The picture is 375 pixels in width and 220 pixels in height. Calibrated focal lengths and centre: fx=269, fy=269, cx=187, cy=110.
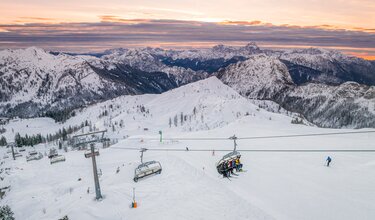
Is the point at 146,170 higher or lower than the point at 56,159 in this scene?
higher

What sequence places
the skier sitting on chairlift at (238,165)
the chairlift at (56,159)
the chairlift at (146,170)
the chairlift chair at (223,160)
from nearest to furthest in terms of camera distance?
the chairlift chair at (223,160) < the chairlift at (146,170) < the skier sitting on chairlift at (238,165) < the chairlift at (56,159)

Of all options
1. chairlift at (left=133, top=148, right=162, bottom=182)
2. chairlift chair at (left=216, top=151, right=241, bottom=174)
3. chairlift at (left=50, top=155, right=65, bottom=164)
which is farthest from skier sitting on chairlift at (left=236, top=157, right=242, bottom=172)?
chairlift at (left=50, top=155, right=65, bottom=164)

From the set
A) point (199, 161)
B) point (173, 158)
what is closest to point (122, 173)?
point (173, 158)

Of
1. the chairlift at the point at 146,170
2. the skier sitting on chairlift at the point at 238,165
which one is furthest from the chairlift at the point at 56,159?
the skier sitting on chairlift at the point at 238,165

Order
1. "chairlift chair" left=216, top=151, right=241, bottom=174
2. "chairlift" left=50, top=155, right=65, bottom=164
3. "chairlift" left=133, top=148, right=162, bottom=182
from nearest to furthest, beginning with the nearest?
"chairlift chair" left=216, top=151, right=241, bottom=174 → "chairlift" left=133, top=148, right=162, bottom=182 → "chairlift" left=50, top=155, right=65, bottom=164

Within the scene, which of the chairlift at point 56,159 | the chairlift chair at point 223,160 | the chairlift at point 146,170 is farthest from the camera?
the chairlift at point 56,159

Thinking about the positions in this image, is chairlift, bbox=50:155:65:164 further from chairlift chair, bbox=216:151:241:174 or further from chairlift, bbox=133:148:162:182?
chairlift chair, bbox=216:151:241:174

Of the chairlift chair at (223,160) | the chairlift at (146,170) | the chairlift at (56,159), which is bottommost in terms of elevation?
the chairlift at (56,159)

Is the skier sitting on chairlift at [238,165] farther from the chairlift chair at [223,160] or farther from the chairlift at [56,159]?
the chairlift at [56,159]

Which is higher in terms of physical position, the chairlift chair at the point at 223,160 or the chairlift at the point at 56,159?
the chairlift chair at the point at 223,160

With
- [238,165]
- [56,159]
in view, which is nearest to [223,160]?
[238,165]

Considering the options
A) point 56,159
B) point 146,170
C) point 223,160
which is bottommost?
point 56,159

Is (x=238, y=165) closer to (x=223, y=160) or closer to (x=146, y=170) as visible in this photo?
(x=223, y=160)
